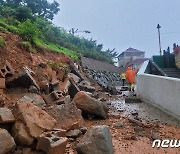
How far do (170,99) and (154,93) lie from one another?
154 cm

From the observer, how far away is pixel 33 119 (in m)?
4.17

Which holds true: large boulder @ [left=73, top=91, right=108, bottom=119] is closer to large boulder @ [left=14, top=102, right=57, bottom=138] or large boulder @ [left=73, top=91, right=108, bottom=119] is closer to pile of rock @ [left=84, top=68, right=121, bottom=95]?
large boulder @ [left=14, top=102, right=57, bottom=138]

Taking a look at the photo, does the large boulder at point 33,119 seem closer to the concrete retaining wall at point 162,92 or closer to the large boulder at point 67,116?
the large boulder at point 67,116

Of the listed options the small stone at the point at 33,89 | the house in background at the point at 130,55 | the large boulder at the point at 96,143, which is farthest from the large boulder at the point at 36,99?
the house in background at the point at 130,55

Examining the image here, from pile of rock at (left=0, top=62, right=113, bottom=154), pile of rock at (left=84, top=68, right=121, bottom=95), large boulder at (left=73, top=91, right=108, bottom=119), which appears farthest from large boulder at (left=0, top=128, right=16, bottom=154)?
pile of rock at (left=84, top=68, right=121, bottom=95)

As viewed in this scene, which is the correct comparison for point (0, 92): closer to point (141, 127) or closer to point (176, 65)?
point (141, 127)

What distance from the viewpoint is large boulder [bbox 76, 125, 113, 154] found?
Result: 3645mm

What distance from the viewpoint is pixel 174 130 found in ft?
17.7

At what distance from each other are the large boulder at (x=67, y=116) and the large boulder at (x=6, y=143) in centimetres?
109

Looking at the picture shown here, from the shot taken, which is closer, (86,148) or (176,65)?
(86,148)

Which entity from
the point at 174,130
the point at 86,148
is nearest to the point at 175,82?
the point at 174,130

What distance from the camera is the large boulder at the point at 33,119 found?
4.01 metres

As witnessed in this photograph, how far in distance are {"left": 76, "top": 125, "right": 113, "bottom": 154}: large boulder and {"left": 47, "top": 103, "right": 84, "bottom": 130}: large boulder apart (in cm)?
95

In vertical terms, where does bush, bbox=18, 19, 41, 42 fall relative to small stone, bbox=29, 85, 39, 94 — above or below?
above
